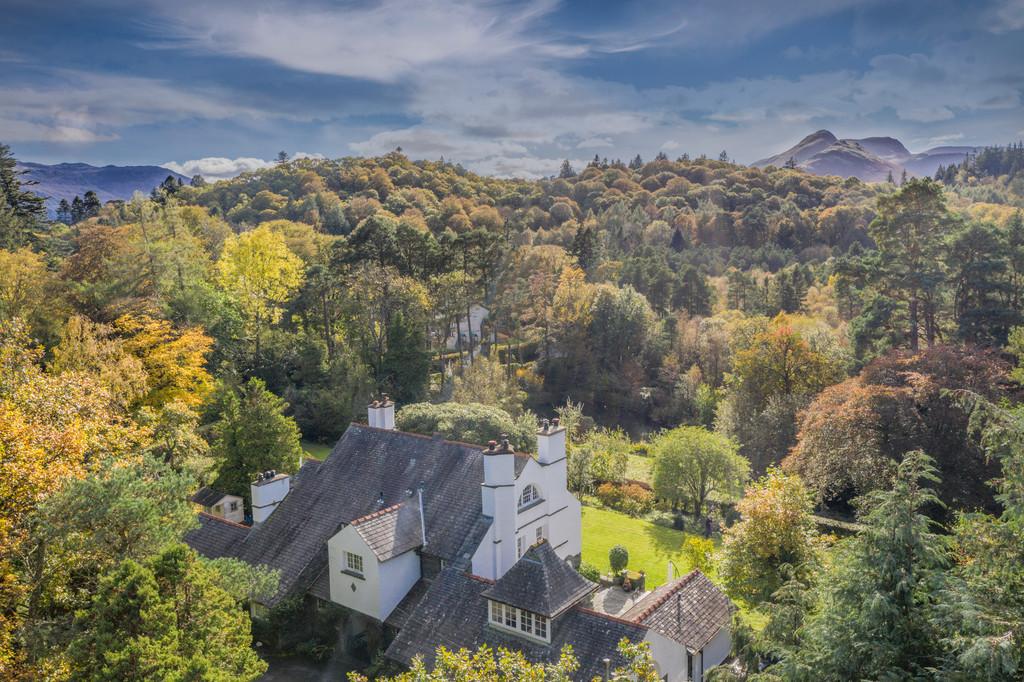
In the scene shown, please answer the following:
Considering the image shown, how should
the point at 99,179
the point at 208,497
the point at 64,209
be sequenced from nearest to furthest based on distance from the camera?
the point at 208,497 < the point at 99,179 < the point at 64,209

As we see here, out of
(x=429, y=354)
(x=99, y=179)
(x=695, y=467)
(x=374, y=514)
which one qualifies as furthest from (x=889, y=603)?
Answer: (x=99, y=179)

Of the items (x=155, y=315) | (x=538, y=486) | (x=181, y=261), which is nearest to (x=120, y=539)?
(x=538, y=486)

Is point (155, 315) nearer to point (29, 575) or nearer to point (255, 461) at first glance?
point (255, 461)

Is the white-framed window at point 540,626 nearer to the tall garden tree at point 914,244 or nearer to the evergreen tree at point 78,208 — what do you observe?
the tall garden tree at point 914,244

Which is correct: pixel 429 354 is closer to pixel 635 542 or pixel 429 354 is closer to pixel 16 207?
pixel 635 542

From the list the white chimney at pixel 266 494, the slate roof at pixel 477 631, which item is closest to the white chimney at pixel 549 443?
the slate roof at pixel 477 631

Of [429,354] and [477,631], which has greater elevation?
[429,354]

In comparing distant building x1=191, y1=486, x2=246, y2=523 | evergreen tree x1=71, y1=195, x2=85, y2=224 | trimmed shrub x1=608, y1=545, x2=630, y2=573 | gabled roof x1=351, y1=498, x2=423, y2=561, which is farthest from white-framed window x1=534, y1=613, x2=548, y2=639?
evergreen tree x1=71, y1=195, x2=85, y2=224

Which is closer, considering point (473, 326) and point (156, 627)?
point (156, 627)

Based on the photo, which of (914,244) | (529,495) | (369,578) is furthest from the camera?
(914,244)
